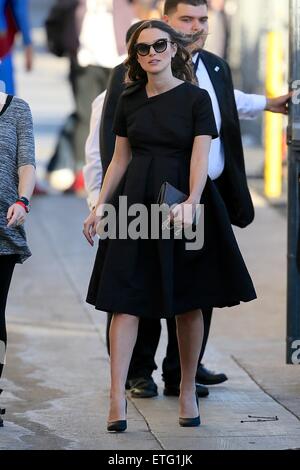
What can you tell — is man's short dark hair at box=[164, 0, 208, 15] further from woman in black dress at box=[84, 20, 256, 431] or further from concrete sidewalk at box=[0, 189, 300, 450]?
concrete sidewalk at box=[0, 189, 300, 450]

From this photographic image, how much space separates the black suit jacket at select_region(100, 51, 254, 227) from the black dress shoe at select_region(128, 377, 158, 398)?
0.91 meters

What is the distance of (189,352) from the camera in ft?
20.3

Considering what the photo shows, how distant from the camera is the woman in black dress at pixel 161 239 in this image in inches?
235

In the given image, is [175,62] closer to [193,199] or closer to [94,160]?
[193,199]

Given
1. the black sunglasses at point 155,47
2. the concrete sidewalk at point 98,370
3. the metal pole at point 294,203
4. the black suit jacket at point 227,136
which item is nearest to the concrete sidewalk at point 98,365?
the concrete sidewalk at point 98,370

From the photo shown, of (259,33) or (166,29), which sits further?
(259,33)

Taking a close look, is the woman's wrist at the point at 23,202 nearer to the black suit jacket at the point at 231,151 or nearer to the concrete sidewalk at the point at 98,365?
the concrete sidewalk at the point at 98,365

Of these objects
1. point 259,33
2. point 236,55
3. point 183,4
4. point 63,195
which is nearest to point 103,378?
point 183,4

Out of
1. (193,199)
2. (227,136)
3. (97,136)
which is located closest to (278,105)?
(227,136)

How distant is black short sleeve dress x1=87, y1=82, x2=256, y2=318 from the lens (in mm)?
5969

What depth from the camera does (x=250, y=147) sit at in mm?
16219

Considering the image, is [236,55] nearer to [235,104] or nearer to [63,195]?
[63,195]

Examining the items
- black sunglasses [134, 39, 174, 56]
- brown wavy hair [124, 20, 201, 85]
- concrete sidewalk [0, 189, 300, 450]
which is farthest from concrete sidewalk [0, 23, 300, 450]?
black sunglasses [134, 39, 174, 56]
